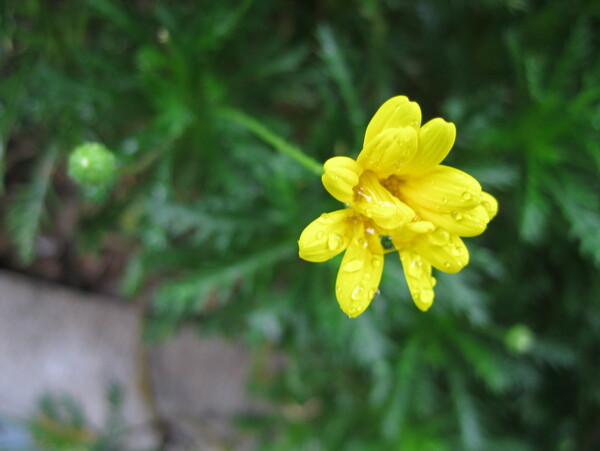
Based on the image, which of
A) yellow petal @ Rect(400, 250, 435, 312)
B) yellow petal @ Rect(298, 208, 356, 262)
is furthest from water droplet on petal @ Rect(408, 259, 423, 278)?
yellow petal @ Rect(298, 208, 356, 262)

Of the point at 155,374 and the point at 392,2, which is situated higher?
the point at 392,2

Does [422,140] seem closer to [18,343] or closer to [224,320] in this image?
[224,320]

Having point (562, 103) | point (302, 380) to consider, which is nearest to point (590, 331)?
point (562, 103)

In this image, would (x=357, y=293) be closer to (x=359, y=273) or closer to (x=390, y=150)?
(x=359, y=273)

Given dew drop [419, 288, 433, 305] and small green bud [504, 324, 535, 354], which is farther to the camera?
small green bud [504, 324, 535, 354]

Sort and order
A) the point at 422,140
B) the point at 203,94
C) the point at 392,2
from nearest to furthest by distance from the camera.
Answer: the point at 422,140
the point at 203,94
the point at 392,2

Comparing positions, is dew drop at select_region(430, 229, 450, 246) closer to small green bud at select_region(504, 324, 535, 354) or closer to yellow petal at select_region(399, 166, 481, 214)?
yellow petal at select_region(399, 166, 481, 214)

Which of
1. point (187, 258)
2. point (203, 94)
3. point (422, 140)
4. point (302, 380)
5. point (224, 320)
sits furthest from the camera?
point (302, 380)

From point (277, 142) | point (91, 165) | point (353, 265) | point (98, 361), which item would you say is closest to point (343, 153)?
point (277, 142)

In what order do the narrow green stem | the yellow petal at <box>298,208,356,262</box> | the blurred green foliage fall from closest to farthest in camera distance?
the yellow petal at <box>298,208,356,262</box> → the narrow green stem → the blurred green foliage
